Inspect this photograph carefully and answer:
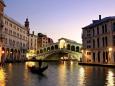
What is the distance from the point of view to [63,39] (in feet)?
452

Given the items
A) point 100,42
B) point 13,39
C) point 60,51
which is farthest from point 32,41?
point 100,42

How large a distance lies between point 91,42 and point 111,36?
16.2m

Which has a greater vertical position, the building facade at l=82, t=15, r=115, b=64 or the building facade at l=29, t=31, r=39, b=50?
the building facade at l=29, t=31, r=39, b=50

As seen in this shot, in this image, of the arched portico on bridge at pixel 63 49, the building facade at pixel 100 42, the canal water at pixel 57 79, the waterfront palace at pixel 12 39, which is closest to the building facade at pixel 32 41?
the arched portico on bridge at pixel 63 49

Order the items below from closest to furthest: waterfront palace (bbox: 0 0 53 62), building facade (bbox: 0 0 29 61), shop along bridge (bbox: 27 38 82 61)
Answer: waterfront palace (bbox: 0 0 53 62) < building facade (bbox: 0 0 29 61) < shop along bridge (bbox: 27 38 82 61)

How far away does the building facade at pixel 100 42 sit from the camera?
208ft

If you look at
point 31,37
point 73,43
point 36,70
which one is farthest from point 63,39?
point 36,70

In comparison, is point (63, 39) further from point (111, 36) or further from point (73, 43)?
point (111, 36)

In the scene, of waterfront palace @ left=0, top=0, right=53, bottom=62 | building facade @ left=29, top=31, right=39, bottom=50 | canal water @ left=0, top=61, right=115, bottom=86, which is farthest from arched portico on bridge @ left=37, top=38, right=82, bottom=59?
canal water @ left=0, top=61, right=115, bottom=86

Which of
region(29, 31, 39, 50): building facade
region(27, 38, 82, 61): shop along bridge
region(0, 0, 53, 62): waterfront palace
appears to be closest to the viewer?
region(0, 0, 53, 62): waterfront palace

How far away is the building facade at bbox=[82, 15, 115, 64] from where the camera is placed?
208 feet

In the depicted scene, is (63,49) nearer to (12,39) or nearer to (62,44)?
(62,44)

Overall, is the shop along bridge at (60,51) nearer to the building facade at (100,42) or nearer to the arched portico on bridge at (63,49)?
the arched portico on bridge at (63,49)

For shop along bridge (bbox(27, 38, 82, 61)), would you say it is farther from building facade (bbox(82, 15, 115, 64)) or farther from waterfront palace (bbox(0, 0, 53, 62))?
building facade (bbox(82, 15, 115, 64))
